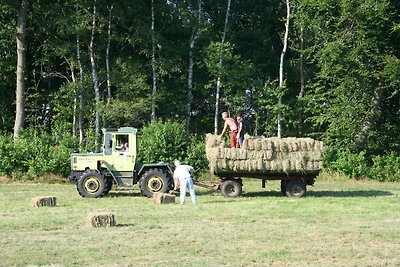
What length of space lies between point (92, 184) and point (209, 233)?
29.1 ft

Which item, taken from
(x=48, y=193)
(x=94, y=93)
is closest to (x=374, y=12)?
(x=94, y=93)

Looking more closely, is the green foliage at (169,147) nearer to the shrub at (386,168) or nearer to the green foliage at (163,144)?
the green foliage at (163,144)

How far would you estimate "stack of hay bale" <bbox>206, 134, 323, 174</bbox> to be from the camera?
2342 cm

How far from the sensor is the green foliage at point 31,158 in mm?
31672

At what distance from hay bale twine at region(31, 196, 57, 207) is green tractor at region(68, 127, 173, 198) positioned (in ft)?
8.46

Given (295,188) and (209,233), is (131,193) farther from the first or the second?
(209,233)

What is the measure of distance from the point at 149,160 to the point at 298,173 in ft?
32.0

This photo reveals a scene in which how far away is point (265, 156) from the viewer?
23641 millimetres

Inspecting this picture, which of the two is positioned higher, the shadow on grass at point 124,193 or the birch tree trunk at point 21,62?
the birch tree trunk at point 21,62

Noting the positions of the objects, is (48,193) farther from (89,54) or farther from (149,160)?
(89,54)

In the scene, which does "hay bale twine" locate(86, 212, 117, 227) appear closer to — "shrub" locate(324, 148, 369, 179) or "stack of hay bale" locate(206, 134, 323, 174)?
"stack of hay bale" locate(206, 134, 323, 174)

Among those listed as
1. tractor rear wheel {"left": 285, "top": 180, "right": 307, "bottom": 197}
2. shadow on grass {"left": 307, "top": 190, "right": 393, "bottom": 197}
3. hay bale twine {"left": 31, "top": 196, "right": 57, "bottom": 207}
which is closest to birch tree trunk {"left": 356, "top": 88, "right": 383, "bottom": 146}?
shadow on grass {"left": 307, "top": 190, "right": 393, "bottom": 197}

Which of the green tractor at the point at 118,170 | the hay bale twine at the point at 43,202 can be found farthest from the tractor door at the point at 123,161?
the hay bale twine at the point at 43,202

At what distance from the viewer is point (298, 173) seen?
24.0 meters
